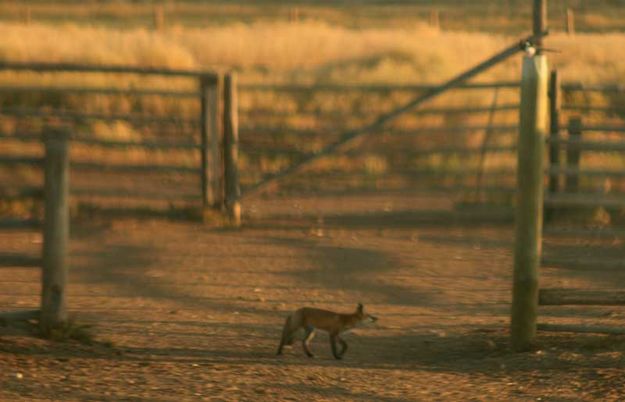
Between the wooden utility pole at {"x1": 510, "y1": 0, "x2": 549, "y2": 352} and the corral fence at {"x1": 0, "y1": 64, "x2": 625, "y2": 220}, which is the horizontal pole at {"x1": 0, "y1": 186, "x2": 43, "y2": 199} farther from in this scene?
the wooden utility pole at {"x1": 510, "y1": 0, "x2": 549, "y2": 352}

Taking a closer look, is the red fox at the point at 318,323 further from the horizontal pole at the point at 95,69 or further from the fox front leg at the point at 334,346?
the horizontal pole at the point at 95,69

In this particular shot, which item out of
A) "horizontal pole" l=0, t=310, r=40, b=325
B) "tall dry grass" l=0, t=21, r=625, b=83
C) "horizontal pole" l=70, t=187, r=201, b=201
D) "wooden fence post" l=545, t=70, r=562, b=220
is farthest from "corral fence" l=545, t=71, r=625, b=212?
"tall dry grass" l=0, t=21, r=625, b=83


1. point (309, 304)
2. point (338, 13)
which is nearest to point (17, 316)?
point (309, 304)

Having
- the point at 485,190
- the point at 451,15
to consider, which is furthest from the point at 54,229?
the point at 451,15

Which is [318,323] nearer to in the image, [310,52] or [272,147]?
[272,147]

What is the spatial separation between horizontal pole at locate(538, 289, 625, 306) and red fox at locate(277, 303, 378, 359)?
97 cm

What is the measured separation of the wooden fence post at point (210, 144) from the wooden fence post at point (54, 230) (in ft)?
20.4

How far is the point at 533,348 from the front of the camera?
8.10 meters

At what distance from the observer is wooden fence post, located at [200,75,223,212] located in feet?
47.2

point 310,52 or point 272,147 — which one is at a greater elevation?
point 310,52

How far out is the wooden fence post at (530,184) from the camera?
793 cm

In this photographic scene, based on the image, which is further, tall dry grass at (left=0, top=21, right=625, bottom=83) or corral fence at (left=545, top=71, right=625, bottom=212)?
tall dry grass at (left=0, top=21, right=625, bottom=83)

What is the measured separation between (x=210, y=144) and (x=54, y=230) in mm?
6383

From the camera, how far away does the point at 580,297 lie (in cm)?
809
